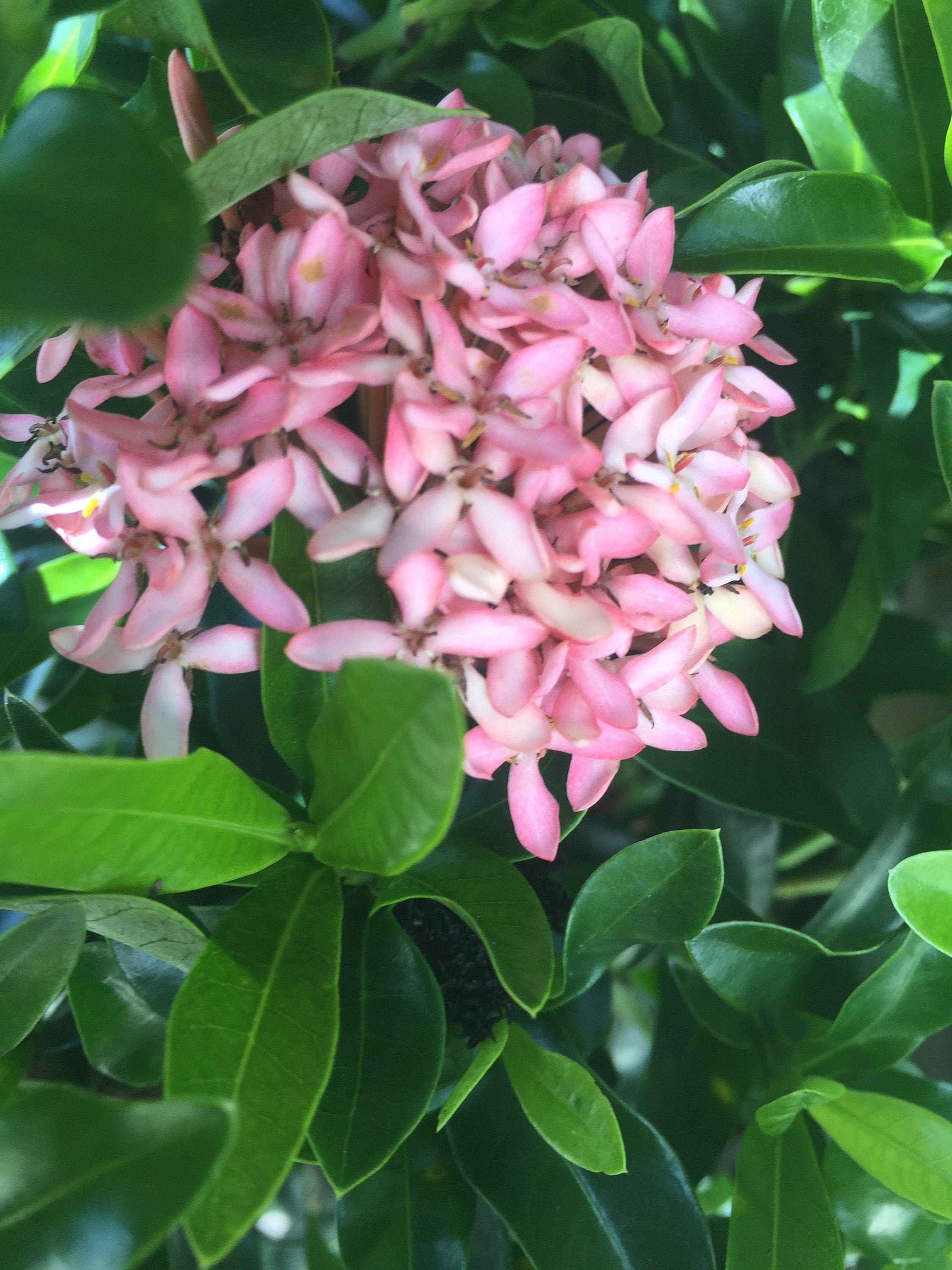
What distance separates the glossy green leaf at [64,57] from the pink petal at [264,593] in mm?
224

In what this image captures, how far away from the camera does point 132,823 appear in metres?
0.35

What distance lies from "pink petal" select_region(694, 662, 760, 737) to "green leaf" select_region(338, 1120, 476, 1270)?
10.7 inches

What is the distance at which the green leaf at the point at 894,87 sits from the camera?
50 cm

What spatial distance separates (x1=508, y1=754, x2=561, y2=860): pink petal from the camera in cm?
43

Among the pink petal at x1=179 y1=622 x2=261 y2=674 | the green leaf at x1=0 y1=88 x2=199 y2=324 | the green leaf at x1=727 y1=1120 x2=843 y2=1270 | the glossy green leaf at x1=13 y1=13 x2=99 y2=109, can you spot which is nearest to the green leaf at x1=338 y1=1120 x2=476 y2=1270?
the green leaf at x1=727 y1=1120 x2=843 y2=1270

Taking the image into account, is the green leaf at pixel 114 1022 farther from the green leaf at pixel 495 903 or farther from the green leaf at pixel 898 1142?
the green leaf at pixel 898 1142

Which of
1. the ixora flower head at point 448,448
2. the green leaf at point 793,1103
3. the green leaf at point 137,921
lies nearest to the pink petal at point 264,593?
the ixora flower head at point 448,448

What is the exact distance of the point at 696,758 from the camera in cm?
58

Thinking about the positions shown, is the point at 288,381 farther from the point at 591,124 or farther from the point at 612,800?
the point at 612,800

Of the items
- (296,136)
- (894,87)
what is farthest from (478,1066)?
(894,87)

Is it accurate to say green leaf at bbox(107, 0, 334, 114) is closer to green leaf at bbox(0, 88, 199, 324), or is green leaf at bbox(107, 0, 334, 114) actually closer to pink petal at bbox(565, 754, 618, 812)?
green leaf at bbox(0, 88, 199, 324)

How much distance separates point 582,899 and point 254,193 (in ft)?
1.15

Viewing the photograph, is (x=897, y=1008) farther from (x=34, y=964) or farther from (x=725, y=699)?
(x=34, y=964)

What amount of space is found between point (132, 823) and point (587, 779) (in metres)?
0.19
